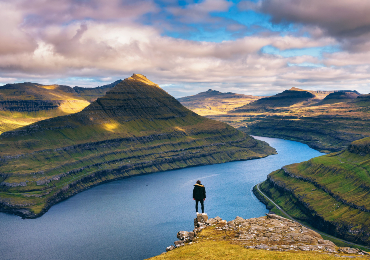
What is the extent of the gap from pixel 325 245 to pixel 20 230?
174 meters

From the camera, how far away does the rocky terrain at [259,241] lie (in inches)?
1875

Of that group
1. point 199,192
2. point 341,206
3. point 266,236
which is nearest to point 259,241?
point 266,236

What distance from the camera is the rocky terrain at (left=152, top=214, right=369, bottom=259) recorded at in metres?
47.6

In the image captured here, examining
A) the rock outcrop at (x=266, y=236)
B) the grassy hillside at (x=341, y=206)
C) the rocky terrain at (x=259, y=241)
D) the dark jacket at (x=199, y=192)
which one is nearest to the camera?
the rocky terrain at (x=259, y=241)

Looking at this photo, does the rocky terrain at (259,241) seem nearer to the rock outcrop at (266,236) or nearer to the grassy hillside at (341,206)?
the rock outcrop at (266,236)

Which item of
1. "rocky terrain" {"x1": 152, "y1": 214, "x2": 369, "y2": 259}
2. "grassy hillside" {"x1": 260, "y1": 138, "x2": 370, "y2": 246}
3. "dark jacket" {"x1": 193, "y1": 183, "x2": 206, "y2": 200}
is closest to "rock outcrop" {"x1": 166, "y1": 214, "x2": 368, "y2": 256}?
"rocky terrain" {"x1": 152, "y1": 214, "x2": 369, "y2": 259}

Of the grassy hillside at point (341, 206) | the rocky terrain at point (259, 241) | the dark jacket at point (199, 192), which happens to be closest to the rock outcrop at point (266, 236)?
the rocky terrain at point (259, 241)

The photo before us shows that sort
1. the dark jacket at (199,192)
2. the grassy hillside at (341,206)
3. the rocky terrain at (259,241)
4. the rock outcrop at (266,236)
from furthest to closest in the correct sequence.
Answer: the grassy hillside at (341,206), the dark jacket at (199,192), the rock outcrop at (266,236), the rocky terrain at (259,241)

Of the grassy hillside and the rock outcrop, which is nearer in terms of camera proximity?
the rock outcrop

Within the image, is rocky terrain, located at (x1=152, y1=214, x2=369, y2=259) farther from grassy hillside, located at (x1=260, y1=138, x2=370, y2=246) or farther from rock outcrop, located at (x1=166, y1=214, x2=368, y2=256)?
grassy hillside, located at (x1=260, y1=138, x2=370, y2=246)

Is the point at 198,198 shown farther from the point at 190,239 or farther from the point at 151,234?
the point at 151,234

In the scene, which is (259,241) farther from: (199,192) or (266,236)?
(199,192)

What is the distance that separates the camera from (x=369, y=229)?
13925cm

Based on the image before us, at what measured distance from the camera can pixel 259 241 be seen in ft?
176
